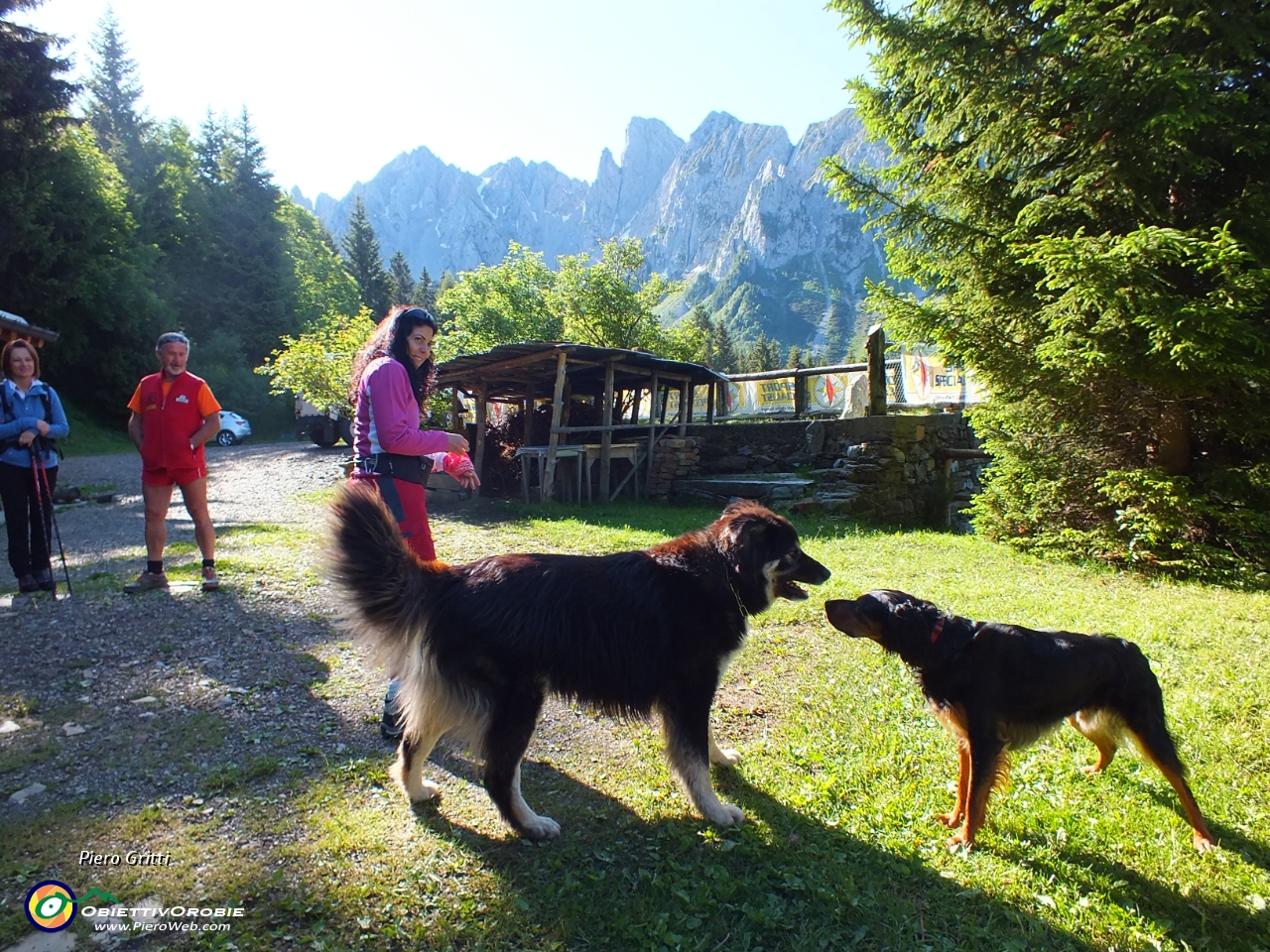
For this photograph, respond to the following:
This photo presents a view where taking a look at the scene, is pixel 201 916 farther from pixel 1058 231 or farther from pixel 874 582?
pixel 1058 231

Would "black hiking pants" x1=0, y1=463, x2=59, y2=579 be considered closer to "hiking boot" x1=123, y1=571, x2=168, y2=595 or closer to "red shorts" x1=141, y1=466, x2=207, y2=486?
"hiking boot" x1=123, y1=571, x2=168, y2=595

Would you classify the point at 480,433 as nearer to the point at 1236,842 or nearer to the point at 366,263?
the point at 1236,842

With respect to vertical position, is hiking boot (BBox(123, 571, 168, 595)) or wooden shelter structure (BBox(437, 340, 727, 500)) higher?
wooden shelter structure (BBox(437, 340, 727, 500))

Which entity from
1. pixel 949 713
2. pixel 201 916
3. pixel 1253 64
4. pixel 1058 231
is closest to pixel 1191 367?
pixel 1058 231

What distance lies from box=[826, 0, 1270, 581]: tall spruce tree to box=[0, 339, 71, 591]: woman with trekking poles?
30.7ft

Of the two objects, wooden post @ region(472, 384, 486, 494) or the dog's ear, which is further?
wooden post @ region(472, 384, 486, 494)

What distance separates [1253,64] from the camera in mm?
6887

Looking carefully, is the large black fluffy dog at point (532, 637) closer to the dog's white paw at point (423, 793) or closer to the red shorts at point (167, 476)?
the dog's white paw at point (423, 793)

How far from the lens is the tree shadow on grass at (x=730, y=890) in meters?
2.34

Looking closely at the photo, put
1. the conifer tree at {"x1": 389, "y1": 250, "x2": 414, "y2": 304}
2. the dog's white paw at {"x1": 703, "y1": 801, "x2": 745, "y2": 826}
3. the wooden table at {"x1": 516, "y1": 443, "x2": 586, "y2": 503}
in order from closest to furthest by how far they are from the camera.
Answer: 1. the dog's white paw at {"x1": 703, "y1": 801, "x2": 745, "y2": 826}
2. the wooden table at {"x1": 516, "y1": 443, "x2": 586, "y2": 503}
3. the conifer tree at {"x1": 389, "y1": 250, "x2": 414, "y2": 304}

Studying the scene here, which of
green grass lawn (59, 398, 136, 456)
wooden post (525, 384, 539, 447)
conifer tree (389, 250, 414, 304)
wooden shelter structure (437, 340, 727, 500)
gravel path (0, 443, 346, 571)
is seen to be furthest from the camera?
conifer tree (389, 250, 414, 304)

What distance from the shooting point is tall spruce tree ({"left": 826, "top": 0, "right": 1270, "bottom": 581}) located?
653cm

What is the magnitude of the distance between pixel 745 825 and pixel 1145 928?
4.83ft

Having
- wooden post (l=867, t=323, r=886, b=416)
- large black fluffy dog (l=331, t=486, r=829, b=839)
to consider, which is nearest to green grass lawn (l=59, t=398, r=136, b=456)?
wooden post (l=867, t=323, r=886, b=416)
